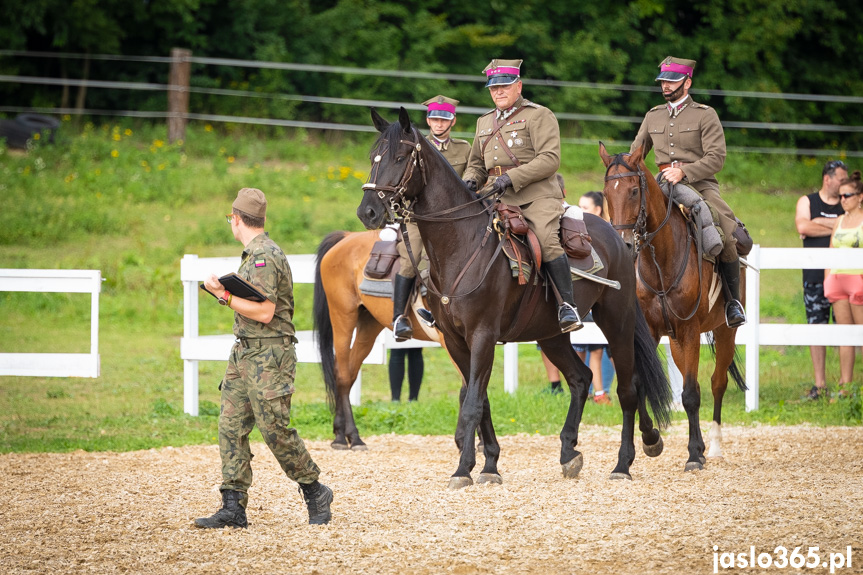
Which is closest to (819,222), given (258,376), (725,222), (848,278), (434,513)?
(848,278)

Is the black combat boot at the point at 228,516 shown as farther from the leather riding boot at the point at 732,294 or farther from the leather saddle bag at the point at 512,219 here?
the leather riding boot at the point at 732,294

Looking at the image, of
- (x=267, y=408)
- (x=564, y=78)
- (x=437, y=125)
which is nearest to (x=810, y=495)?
(x=267, y=408)

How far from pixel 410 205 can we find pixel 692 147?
9.84ft

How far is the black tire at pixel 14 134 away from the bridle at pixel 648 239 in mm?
17204

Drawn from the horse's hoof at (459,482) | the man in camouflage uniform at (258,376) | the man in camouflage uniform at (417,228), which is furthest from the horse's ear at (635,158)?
the man in camouflage uniform at (258,376)

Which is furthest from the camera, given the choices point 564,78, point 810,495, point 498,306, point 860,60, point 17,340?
point 860,60

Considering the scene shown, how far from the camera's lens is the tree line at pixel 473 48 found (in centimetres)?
2467

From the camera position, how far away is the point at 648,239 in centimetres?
847

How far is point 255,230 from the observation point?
20.0 feet

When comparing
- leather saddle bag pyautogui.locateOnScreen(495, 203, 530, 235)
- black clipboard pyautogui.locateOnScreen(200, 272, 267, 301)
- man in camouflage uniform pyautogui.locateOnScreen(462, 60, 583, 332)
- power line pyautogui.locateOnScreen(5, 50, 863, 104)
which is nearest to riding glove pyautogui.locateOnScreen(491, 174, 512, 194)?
man in camouflage uniform pyautogui.locateOnScreen(462, 60, 583, 332)

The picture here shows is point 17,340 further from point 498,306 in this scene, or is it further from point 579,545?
point 579,545

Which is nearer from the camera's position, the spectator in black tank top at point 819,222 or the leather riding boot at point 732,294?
the leather riding boot at point 732,294

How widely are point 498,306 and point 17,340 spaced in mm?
9070

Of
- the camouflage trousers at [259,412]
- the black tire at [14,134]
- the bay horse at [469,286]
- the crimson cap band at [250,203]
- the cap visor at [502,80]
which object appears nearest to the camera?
the camouflage trousers at [259,412]
